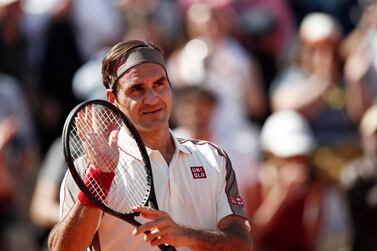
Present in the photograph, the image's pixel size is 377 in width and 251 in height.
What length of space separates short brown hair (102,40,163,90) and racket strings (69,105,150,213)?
0.94ft

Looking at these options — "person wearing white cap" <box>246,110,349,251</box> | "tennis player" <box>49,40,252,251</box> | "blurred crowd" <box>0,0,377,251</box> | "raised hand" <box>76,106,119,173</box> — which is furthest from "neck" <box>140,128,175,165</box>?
"person wearing white cap" <box>246,110,349,251</box>

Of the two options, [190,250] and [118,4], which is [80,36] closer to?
[118,4]

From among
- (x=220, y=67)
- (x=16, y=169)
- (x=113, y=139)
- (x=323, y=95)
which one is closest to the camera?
(x=113, y=139)

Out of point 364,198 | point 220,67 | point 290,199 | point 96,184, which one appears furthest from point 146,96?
point 220,67

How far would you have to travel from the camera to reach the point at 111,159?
5.29m

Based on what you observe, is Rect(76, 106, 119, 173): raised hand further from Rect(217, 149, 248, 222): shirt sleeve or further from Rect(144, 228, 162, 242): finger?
Rect(217, 149, 248, 222): shirt sleeve

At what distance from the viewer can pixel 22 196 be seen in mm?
10508

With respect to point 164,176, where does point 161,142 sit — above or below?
above

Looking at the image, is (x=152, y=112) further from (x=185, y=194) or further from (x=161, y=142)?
(x=185, y=194)

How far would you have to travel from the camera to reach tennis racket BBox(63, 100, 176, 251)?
205 inches

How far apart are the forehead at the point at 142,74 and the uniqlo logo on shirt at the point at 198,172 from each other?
0.48m

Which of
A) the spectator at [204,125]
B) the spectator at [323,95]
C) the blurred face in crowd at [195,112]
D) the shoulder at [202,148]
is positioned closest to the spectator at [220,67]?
the spectator at [323,95]

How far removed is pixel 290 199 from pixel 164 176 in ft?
14.7

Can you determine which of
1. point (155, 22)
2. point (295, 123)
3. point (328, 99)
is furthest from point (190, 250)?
point (155, 22)
